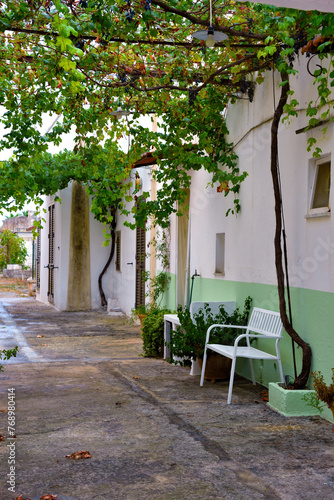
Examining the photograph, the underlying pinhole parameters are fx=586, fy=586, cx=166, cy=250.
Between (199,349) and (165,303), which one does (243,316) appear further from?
(165,303)

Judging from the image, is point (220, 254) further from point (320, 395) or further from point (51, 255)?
point (51, 255)

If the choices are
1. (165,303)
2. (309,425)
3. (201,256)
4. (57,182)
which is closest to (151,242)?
(165,303)

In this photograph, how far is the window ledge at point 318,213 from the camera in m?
4.89

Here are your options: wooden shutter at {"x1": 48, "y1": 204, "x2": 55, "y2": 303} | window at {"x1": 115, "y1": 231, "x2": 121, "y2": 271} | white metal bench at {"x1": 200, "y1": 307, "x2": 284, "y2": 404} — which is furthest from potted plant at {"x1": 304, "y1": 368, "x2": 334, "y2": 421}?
wooden shutter at {"x1": 48, "y1": 204, "x2": 55, "y2": 303}

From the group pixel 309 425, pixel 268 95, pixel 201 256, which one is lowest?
pixel 309 425

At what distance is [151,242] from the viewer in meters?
10.8

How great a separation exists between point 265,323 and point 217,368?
0.85 meters

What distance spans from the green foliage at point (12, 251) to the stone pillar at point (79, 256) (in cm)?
1571

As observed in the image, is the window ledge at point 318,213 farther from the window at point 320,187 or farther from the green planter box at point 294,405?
the green planter box at point 294,405

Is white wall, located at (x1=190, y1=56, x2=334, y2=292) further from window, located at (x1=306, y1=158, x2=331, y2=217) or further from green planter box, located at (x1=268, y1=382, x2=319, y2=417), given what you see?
green planter box, located at (x1=268, y1=382, x2=319, y2=417)

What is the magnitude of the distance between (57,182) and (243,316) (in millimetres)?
8411

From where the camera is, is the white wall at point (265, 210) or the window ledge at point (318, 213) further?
the white wall at point (265, 210)

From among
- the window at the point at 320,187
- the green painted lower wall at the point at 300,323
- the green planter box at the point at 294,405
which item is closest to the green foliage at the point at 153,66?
the window at the point at 320,187

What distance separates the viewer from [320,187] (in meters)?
5.23
